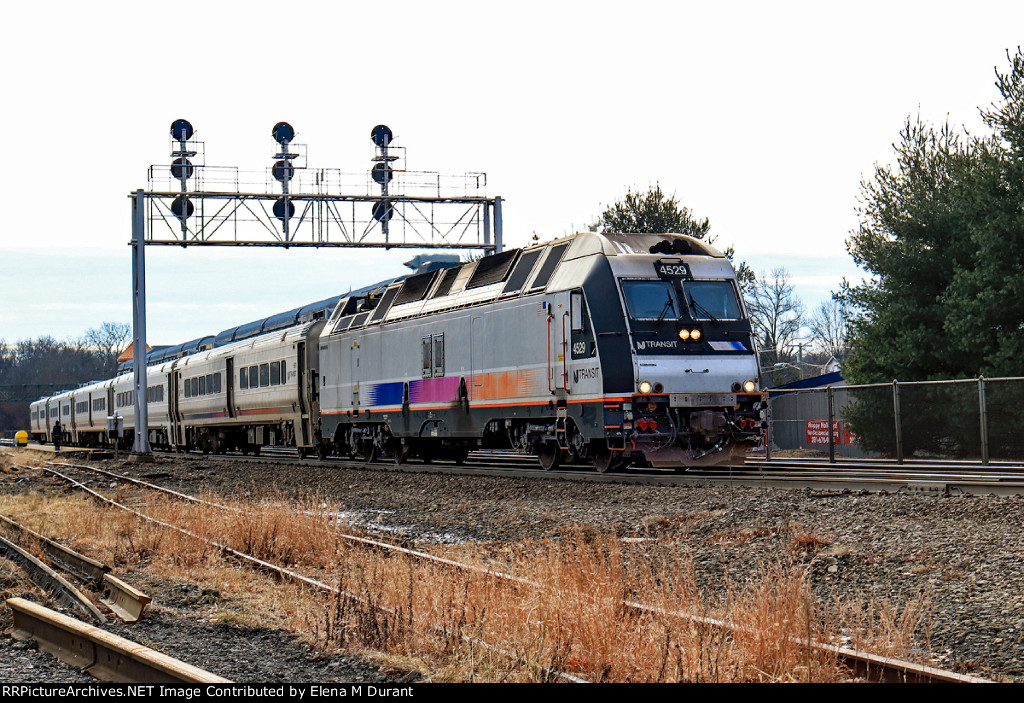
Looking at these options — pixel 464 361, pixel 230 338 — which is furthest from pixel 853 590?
pixel 230 338

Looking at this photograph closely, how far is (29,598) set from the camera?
8.40 metres

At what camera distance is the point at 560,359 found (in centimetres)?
1728

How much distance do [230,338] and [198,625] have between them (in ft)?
107

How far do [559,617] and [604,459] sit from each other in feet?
35.4

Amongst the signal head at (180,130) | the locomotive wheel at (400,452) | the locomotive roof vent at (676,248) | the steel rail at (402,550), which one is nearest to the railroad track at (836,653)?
the steel rail at (402,550)

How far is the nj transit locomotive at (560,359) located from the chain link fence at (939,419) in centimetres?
425

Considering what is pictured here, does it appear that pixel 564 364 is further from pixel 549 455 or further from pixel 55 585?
pixel 55 585

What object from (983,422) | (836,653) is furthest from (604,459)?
(836,653)

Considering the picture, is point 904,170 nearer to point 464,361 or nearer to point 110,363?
point 464,361

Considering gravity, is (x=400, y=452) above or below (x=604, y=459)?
below

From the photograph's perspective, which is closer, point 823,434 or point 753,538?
point 753,538

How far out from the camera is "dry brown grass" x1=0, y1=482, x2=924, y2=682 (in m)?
5.89

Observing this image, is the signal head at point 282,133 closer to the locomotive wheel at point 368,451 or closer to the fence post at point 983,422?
the locomotive wheel at point 368,451

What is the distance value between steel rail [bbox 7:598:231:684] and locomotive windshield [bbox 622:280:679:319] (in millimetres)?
10978
